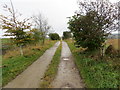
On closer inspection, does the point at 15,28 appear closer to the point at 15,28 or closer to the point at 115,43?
the point at 15,28

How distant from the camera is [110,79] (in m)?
3.62

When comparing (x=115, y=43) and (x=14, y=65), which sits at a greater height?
(x=115, y=43)

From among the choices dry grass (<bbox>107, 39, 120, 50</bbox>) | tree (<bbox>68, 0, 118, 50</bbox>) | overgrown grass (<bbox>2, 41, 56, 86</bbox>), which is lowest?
overgrown grass (<bbox>2, 41, 56, 86</bbox>)

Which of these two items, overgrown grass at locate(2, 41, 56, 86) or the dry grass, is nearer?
overgrown grass at locate(2, 41, 56, 86)

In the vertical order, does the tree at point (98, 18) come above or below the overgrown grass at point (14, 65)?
above

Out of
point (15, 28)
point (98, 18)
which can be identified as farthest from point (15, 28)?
point (98, 18)

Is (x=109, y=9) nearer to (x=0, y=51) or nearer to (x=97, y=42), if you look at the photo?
(x=97, y=42)

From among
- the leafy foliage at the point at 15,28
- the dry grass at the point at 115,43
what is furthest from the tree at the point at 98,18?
the leafy foliage at the point at 15,28

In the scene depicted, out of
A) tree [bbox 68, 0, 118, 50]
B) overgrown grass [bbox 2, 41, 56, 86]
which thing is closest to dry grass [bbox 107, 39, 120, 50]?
tree [bbox 68, 0, 118, 50]

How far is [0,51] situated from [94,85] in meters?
13.8

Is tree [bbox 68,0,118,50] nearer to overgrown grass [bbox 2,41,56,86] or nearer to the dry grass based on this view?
the dry grass

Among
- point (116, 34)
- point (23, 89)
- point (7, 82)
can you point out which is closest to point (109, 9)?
point (116, 34)

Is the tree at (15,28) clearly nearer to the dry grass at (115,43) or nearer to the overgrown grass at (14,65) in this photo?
the overgrown grass at (14,65)

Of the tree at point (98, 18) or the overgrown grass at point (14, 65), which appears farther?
the tree at point (98, 18)
